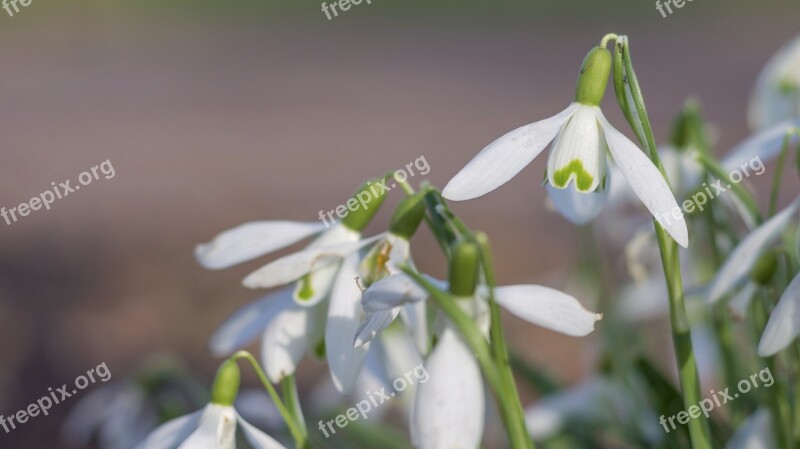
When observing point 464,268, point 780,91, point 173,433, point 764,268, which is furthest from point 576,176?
point 780,91

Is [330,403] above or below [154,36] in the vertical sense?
below

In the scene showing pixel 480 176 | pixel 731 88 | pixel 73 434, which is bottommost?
pixel 731 88

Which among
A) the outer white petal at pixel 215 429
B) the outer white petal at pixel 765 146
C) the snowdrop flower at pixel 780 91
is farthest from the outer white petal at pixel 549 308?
the snowdrop flower at pixel 780 91

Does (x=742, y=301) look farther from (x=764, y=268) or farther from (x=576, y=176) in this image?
(x=576, y=176)

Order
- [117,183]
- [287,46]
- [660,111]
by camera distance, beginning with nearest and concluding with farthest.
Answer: [117,183], [660,111], [287,46]

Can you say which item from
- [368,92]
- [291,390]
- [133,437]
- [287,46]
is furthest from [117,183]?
[287,46]

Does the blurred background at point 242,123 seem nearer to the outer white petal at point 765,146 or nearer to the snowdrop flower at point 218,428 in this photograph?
the outer white petal at point 765,146

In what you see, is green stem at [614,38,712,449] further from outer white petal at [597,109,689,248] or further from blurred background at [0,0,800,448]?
blurred background at [0,0,800,448]

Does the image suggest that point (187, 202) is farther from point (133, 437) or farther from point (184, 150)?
point (133, 437)
